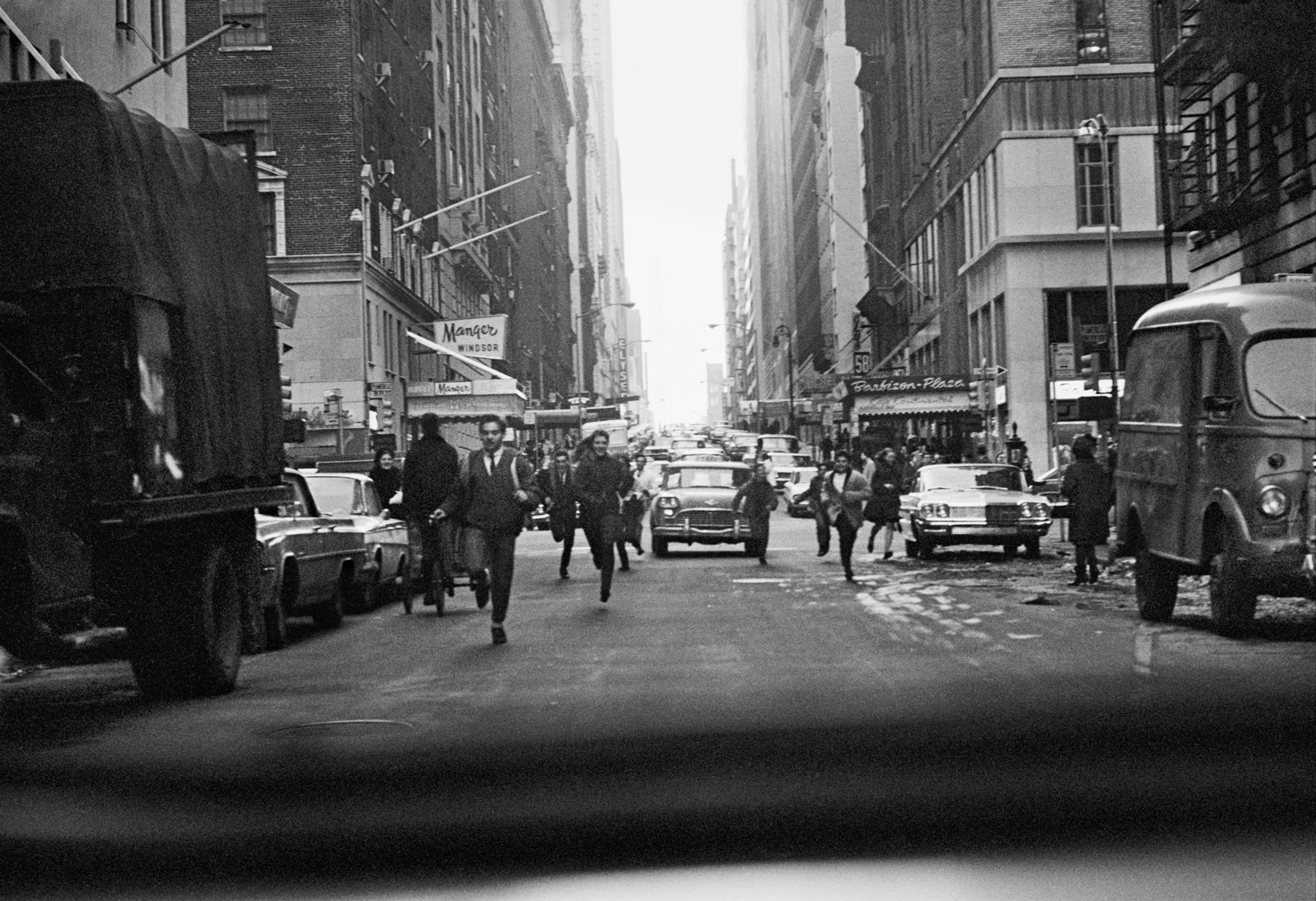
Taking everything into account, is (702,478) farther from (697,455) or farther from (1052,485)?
(697,455)

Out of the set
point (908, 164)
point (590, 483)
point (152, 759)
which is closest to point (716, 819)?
point (152, 759)

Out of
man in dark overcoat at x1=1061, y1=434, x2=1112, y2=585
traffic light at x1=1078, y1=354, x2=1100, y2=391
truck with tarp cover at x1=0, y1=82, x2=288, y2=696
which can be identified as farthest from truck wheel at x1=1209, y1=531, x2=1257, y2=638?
traffic light at x1=1078, y1=354, x2=1100, y2=391

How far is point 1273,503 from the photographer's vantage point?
13328 mm

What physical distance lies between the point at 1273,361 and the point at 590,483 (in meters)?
8.50

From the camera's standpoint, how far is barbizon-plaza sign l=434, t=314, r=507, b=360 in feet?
192

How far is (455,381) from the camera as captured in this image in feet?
183

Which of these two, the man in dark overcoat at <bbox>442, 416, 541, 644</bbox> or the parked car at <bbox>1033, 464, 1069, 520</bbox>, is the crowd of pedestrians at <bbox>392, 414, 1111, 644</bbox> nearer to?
the man in dark overcoat at <bbox>442, 416, 541, 644</bbox>

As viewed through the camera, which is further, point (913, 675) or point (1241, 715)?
point (913, 675)

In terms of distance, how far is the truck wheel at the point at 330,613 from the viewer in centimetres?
1708

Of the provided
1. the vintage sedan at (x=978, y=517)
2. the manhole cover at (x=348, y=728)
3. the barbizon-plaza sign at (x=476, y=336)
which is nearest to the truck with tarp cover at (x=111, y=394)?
the manhole cover at (x=348, y=728)

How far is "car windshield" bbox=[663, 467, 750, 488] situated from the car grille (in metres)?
1.00

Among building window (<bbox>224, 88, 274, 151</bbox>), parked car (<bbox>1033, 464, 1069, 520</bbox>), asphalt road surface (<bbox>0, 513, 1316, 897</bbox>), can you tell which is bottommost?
parked car (<bbox>1033, 464, 1069, 520</bbox>)

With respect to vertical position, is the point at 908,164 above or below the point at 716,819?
above

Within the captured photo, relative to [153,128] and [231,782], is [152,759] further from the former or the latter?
[153,128]
